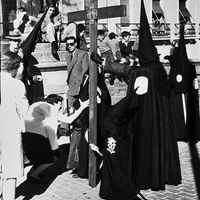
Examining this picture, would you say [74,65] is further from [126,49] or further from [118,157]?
[126,49]

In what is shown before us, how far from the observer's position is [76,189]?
7367mm

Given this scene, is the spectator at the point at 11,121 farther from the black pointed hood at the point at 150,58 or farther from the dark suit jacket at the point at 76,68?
the dark suit jacket at the point at 76,68

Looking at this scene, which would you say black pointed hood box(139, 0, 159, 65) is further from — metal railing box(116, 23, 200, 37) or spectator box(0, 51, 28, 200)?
metal railing box(116, 23, 200, 37)

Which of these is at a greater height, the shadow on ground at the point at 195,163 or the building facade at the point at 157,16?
the building facade at the point at 157,16

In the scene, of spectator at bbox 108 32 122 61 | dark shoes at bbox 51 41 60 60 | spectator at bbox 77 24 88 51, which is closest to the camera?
spectator at bbox 77 24 88 51

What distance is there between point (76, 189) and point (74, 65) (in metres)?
2.46

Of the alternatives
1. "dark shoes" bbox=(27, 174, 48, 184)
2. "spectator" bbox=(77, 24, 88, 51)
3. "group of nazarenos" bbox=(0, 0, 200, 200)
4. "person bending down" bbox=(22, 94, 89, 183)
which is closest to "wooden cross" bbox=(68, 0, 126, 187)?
"group of nazarenos" bbox=(0, 0, 200, 200)

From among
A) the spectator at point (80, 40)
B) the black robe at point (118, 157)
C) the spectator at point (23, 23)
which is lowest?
the black robe at point (118, 157)

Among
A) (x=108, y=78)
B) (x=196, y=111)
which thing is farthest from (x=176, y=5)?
(x=196, y=111)

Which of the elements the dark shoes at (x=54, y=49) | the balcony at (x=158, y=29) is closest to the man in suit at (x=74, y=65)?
the dark shoes at (x=54, y=49)

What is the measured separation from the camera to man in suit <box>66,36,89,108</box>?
28.7 feet

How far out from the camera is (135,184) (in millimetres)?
7270

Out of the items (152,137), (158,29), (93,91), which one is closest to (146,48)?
(93,91)

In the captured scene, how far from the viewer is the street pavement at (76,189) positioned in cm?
704
